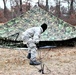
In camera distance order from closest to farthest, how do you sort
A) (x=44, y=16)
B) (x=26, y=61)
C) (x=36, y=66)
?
(x=36, y=66) < (x=26, y=61) < (x=44, y=16)

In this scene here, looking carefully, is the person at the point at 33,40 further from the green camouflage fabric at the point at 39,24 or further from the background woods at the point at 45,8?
the background woods at the point at 45,8

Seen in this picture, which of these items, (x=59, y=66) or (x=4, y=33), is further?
(x=4, y=33)

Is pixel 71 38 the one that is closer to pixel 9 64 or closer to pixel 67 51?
pixel 67 51

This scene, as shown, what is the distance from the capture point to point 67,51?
1052cm

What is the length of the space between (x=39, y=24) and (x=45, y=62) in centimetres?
400

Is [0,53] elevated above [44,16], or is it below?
below

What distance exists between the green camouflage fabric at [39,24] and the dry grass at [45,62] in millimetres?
725

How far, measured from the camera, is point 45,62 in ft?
27.4

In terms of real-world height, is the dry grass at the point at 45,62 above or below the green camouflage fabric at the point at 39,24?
below

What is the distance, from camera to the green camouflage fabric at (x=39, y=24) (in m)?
11.5

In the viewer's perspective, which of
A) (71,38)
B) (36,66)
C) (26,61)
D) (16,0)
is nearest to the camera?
(36,66)

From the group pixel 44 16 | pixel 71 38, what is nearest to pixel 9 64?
pixel 71 38

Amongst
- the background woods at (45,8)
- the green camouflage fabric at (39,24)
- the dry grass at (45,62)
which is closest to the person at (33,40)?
the dry grass at (45,62)

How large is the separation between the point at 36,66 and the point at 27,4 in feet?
73.0
